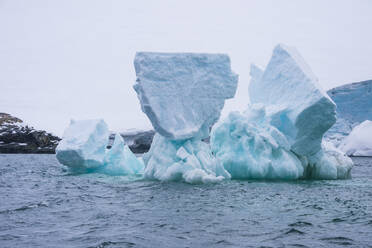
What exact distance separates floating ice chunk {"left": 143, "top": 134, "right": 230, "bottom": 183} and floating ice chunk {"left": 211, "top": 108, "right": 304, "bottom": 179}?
83 centimetres

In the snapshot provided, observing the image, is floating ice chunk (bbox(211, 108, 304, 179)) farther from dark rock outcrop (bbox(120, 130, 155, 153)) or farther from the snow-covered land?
dark rock outcrop (bbox(120, 130, 155, 153))

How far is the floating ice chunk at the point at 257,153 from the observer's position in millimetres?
14594

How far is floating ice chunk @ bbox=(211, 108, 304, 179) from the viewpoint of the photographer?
47.9 ft

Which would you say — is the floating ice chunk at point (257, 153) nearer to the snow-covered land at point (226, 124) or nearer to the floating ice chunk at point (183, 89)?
the snow-covered land at point (226, 124)

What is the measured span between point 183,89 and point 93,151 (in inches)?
202

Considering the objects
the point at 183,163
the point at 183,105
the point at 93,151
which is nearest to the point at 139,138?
the point at 93,151

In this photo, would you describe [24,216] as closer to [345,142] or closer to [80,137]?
[80,137]

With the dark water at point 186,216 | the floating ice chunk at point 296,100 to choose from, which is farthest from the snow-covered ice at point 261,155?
the dark water at point 186,216

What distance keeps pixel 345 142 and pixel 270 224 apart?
3433 cm

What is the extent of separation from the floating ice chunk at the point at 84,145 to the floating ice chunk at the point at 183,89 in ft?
13.7

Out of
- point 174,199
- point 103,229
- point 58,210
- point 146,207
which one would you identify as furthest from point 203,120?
point 103,229

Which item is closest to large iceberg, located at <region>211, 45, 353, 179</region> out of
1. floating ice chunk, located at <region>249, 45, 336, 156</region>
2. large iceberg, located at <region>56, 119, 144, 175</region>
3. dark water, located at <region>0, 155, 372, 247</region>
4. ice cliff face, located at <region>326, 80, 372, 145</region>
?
floating ice chunk, located at <region>249, 45, 336, 156</region>

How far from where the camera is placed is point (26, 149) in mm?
51094

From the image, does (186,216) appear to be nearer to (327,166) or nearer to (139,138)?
(327,166)
